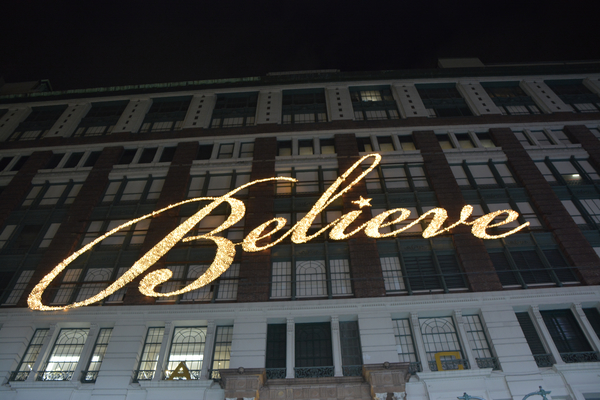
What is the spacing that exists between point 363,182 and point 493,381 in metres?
15.1

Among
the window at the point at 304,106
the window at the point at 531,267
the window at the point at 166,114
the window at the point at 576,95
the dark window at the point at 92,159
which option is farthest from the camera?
the window at the point at 166,114

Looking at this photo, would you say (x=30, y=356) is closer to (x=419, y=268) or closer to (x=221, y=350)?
(x=221, y=350)

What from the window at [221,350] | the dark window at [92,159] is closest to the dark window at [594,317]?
the window at [221,350]

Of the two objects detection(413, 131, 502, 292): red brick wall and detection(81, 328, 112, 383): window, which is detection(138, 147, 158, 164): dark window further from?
detection(413, 131, 502, 292): red brick wall

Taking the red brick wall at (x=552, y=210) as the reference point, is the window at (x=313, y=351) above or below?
below

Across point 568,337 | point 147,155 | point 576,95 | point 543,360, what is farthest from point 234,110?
point 576,95

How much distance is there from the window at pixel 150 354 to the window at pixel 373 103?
84.2 ft

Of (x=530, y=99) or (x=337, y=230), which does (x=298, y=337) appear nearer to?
(x=337, y=230)

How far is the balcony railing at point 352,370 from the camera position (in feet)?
61.8

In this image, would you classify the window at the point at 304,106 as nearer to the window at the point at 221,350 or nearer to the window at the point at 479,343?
the window at the point at 221,350

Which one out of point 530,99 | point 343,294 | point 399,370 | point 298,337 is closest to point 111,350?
point 298,337

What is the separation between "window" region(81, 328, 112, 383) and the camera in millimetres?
19469

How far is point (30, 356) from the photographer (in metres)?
20.4

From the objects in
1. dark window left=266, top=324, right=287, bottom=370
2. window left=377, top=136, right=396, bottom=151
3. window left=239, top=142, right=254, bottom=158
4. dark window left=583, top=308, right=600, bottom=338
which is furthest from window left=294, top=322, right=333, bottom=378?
window left=377, top=136, right=396, bottom=151
